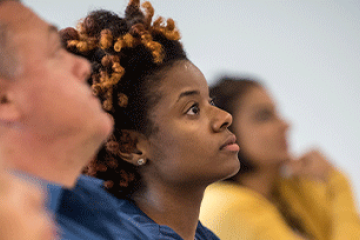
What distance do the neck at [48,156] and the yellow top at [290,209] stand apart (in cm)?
77

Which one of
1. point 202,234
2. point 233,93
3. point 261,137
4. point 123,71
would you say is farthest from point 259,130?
point 123,71

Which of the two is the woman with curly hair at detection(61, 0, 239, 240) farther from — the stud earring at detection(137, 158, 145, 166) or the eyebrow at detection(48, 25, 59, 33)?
the eyebrow at detection(48, 25, 59, 33)

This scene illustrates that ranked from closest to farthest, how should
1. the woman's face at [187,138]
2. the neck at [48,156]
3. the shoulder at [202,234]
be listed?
1. the neck at [48,156]
2. the woman's face at [187,138]
3. the shoulder at [202,234]

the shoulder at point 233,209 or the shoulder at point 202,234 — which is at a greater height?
the shoulder at point 202,234

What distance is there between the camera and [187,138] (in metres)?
0.58

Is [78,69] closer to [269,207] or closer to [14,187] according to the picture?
[14,187]

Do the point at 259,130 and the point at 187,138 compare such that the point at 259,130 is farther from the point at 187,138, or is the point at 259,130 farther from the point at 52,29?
the point at 52,29

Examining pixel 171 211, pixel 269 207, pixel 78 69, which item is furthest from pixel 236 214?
pixel 78 69

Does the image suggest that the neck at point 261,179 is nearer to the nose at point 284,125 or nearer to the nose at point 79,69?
the nose at point 284,125

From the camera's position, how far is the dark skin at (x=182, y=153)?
579 mm

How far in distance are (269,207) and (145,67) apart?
2.04 feet

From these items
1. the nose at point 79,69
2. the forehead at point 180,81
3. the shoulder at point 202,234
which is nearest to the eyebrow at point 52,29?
the nose at point 79,69

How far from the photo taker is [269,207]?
3.49 feet

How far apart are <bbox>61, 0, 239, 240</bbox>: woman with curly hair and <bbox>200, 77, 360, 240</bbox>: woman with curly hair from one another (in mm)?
358
